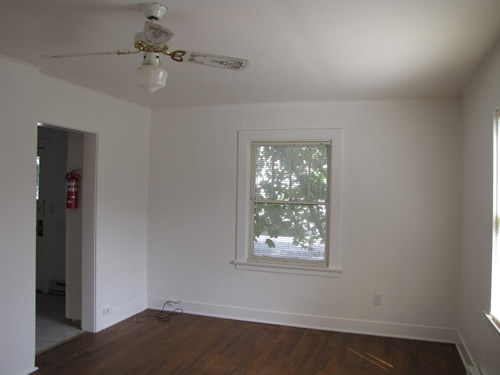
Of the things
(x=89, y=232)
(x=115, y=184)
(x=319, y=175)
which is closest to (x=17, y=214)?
(x=89, y=232)

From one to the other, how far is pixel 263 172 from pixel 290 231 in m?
0.74

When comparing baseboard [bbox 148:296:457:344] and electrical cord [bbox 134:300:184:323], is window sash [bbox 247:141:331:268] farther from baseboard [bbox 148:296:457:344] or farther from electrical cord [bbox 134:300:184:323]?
electrical cord [bbox 134:300:184:323]

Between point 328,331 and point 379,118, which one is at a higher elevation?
point 379,118

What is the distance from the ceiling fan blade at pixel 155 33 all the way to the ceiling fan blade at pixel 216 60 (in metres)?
0.14

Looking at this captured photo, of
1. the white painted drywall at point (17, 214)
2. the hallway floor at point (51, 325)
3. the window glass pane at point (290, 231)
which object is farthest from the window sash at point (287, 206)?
the white painted drywall at point (17, 214)

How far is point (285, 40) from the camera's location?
2.47 m

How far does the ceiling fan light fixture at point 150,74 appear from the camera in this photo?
81.4 inches

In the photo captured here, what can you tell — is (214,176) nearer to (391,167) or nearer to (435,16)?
(391,167)

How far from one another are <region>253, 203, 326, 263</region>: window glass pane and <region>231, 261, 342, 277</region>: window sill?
12cm

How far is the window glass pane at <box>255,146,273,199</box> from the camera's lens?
4348 mm

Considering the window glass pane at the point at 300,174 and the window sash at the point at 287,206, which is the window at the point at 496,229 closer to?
the window sash at the point at 287,206

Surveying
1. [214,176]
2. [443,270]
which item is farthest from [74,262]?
[443,270]

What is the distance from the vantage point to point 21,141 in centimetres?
297

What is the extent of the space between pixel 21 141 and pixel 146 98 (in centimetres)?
151
